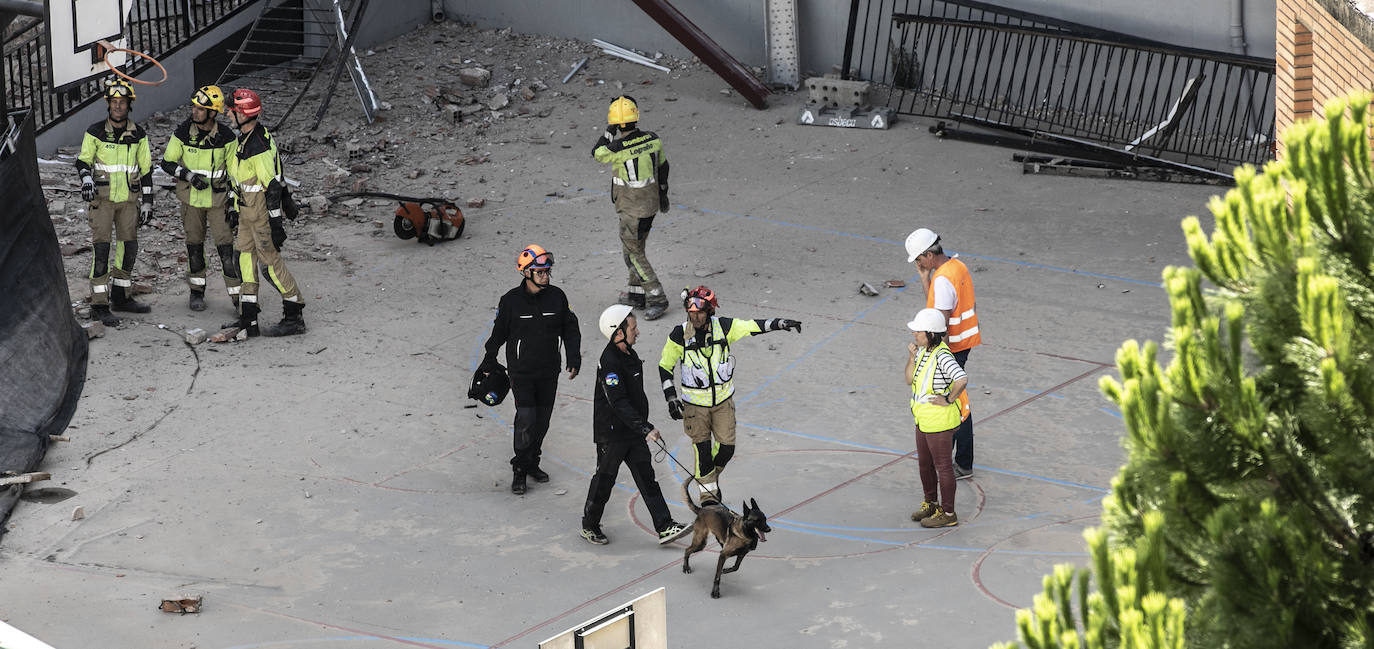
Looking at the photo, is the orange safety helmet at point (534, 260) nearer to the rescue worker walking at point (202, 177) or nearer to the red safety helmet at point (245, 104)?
the red safety helmet at point (245, 104)

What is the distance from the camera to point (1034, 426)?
37.2ft

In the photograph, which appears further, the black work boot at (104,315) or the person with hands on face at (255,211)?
the black work boot at (104,315)

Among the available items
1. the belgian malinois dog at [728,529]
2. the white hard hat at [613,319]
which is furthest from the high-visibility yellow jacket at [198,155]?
the belgian malinois dog at [728,529]

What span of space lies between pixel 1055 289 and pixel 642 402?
603 cm

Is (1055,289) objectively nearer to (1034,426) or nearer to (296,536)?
(1034,426)

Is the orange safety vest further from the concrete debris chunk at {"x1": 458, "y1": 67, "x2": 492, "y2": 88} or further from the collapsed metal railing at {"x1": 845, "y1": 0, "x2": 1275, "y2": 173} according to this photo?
A: the concrete debris chunk at {"x1": 458, "y1": 67, "x2": 492, "y2": 88}

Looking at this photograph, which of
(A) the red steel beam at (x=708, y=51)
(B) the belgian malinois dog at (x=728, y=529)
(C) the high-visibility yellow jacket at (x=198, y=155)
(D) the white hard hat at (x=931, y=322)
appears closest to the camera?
(B) the belgian malinois dog at (x=728, y=529)

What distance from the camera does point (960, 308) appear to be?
1018 centimetres

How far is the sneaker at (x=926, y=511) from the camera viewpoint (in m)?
9.72

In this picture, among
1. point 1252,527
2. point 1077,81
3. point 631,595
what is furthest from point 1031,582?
point 1077,81

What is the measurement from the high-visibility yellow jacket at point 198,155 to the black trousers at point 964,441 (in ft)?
23.4

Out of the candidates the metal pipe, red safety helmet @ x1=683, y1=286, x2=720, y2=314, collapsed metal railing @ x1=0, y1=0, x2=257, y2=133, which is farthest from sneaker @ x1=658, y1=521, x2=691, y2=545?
collapsed metal railing @ x1=0, y1=0, x2=257, y2=133

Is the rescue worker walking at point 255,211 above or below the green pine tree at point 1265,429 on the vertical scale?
below

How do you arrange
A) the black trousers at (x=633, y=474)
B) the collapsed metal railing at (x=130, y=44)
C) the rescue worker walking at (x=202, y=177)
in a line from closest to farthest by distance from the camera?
the black trousers at (x=633, y=474) → the rescue worker walking at (x=202, y=177) → the collapsed metal railing at (x=130, y=44)
